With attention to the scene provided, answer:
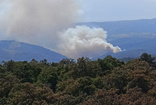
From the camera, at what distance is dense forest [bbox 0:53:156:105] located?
2462cm

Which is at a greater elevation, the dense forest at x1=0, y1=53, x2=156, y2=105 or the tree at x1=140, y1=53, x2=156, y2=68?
the tree at x1=140, y1=53, x2=156, y2=68

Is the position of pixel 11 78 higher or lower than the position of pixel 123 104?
higher

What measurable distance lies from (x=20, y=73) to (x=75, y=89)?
1420 centimetres

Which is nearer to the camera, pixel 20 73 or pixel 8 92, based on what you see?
pixel 8 92

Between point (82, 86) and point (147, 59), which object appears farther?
point (147, 59)

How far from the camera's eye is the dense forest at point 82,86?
24.6m

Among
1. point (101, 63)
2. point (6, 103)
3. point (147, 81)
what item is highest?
point (101, 63)

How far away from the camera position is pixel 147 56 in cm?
5553

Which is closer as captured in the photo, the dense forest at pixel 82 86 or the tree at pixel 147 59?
the dense forest at pixel 82 86

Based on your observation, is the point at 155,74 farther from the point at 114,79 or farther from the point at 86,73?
the point at 86,73

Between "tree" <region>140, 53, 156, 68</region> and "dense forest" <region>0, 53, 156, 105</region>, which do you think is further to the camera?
"tree" <region>140, 53, 156, 68</region>

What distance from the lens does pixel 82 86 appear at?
31.2 meters

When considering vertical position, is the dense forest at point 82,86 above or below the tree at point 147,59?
below

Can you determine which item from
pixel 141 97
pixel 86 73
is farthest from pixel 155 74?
pixel 141 97
